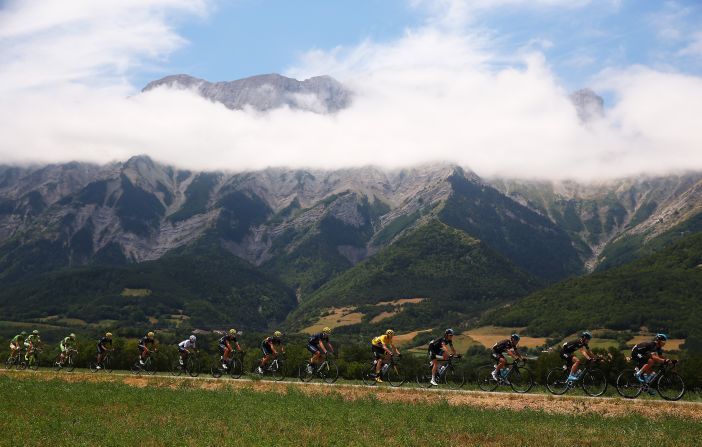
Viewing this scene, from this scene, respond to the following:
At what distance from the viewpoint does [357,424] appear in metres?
29.3

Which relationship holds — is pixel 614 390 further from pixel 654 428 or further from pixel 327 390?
pixel 327 390

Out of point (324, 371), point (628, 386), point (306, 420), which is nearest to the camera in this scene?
point (306, 420)

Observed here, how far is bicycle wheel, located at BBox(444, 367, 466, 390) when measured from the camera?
4247 cm

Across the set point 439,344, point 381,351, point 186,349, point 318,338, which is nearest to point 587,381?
point 439,344

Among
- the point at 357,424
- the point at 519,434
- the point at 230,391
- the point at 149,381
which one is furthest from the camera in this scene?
the point at 149,381

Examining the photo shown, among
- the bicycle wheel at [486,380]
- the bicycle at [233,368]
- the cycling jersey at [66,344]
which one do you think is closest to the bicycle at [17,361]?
the cycling jersey at [66,344]

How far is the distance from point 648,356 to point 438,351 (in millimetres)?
11983

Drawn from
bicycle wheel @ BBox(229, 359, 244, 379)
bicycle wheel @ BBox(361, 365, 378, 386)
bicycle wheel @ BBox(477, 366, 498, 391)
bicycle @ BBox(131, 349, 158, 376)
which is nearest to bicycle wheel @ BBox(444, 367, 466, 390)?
bicycle wheel @ BBox(477, 366, 498, 391)

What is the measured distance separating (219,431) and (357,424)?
5.80m

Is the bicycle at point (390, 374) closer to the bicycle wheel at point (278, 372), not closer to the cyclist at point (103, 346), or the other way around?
the bicycle wheel at point (278, 372)

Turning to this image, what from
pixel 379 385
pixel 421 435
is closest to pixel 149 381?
pixel 379 385

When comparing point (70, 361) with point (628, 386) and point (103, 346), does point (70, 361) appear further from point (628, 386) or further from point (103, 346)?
point (628, 386)

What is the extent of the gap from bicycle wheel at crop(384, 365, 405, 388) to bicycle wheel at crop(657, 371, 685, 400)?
15.2 meters

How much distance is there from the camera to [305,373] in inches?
1818
